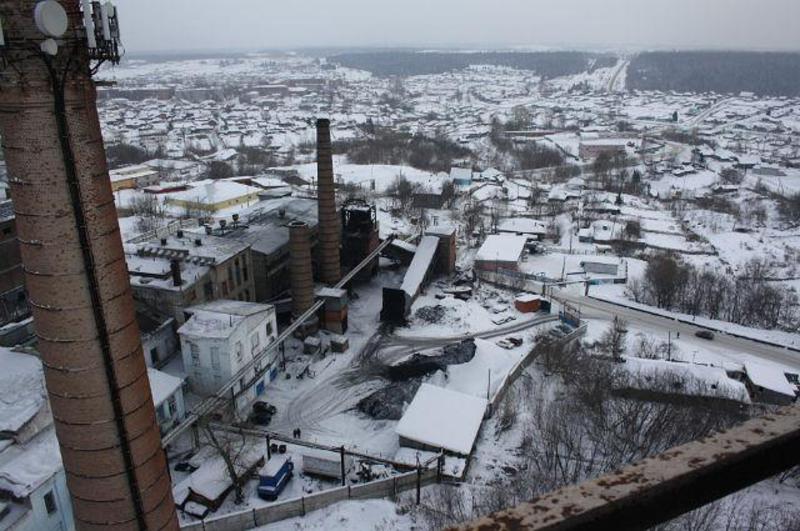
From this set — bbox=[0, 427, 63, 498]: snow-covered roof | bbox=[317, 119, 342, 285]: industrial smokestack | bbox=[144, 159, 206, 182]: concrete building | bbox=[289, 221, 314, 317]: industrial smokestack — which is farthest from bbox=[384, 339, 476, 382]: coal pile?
bbox=[144, 159, 206, 182]: concrete building

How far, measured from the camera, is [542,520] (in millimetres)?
1820

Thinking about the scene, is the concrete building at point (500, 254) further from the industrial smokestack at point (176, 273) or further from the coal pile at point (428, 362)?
the industrial smokestack at point (176, 273)

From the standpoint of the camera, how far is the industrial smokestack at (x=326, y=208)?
28.4m

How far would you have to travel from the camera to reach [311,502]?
16.6 m

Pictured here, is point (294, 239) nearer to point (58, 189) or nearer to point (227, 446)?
point (227, 446)

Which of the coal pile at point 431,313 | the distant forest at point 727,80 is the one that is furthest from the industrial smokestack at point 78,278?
the distant forest at point 727,80

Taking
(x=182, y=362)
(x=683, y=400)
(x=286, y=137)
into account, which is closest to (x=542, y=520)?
(x=683, y=400)

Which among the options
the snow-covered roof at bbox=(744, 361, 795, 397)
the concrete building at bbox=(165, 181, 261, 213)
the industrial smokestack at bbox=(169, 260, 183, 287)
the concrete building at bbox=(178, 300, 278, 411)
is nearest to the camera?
the concrete building at bbox=(178, 300, 278, 411)

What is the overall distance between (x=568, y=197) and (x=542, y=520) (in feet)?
183

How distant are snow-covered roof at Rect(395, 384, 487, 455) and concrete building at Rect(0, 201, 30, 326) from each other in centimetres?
1926

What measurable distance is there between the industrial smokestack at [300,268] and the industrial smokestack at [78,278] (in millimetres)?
15282

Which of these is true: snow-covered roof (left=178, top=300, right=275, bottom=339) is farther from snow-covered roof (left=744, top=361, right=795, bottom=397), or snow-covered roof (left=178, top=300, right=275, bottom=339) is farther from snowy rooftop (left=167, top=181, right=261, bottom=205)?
snowy rooftop (left=167, top=181, right=261, bottom=205)

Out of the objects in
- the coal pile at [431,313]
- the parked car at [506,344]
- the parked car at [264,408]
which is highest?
the parked car at [264,408]

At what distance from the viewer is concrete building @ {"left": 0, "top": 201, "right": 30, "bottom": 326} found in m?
27.2
